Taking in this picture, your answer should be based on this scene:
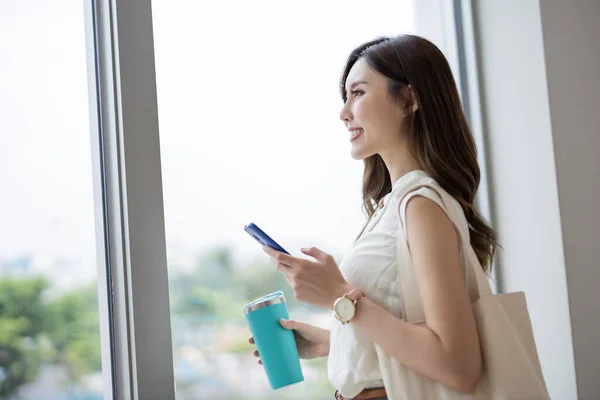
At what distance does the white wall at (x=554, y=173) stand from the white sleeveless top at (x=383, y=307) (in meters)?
0.55

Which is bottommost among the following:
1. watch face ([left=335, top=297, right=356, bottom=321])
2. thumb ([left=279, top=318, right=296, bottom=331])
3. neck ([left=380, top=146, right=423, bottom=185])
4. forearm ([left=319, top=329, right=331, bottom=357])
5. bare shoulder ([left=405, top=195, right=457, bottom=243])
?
forearm ([left=319, top=329, right=331, bottom=357])

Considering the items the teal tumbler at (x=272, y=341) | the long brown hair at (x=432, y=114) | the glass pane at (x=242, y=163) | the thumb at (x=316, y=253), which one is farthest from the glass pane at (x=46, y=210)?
the long brown hair at (x=432, y=114)

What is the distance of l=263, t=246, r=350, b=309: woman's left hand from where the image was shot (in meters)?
1.12

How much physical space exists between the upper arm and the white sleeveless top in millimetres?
33

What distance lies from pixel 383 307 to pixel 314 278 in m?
0.13

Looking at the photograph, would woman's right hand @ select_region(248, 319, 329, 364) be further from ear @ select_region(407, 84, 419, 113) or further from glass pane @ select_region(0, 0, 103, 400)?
ear @ select_region(407, 84, 419, 113)

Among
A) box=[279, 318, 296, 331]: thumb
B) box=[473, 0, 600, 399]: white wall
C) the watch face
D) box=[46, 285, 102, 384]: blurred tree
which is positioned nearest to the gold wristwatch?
the watch face

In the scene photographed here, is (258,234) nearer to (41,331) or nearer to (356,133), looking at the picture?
(356,133)

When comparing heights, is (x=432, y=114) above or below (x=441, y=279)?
above

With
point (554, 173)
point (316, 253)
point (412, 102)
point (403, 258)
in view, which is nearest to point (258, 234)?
point (316, 253)

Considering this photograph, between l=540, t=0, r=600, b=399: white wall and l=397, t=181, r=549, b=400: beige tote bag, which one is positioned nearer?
l=397, t=181, r=549, b=400: beige tote bag

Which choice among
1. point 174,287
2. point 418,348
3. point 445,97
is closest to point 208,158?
point 174,287

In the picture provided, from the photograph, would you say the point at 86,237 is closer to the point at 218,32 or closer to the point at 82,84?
the point at 82,84

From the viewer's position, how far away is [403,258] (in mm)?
1125
